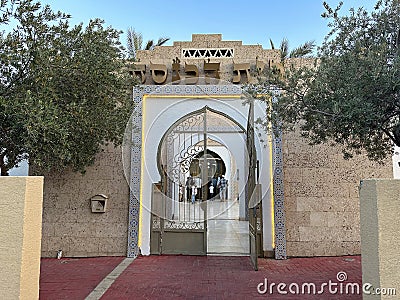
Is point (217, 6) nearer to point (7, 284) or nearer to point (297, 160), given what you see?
point (297, 160)

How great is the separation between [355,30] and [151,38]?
21.6 feet

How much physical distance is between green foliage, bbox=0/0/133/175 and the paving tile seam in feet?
5.78

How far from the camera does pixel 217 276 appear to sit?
5.03m

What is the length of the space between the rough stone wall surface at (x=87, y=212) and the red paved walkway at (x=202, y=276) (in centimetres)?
34

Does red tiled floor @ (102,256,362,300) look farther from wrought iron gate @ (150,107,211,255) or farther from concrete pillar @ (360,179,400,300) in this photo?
concrete pillar @ (360,179,400,300)

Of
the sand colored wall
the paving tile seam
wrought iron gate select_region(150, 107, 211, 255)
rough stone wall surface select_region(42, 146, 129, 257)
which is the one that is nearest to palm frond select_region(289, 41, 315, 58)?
wrought iron gate select_region(150, 107, 211, 255)

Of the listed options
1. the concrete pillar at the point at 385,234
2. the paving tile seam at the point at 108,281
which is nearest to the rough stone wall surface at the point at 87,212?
the paving tile seam at the point at 108,281

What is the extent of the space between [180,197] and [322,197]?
334 centimetres

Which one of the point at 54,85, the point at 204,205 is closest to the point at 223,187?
the point at 204,205

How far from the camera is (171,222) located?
21.5ft

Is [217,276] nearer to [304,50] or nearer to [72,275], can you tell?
[72,275]

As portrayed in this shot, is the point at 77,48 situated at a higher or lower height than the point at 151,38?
lower

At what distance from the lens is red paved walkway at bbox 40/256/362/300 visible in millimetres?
4230

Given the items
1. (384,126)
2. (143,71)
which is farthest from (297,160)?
(143,71)
